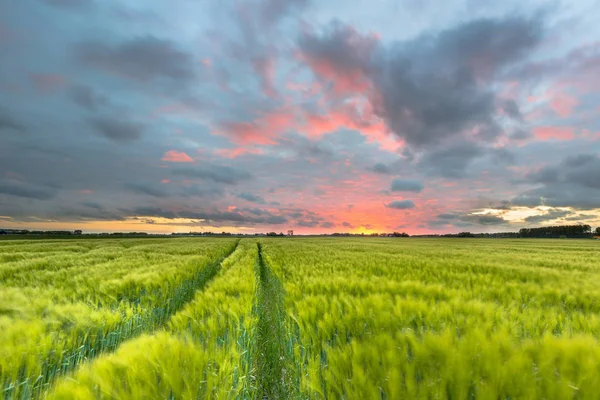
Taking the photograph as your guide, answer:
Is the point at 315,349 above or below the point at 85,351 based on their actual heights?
above

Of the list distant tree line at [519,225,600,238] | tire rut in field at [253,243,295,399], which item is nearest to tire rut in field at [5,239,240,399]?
tire rut in field at [253,243,295,399]

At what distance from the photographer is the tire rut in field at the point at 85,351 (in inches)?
96.1

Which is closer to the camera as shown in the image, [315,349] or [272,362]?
[315,349]

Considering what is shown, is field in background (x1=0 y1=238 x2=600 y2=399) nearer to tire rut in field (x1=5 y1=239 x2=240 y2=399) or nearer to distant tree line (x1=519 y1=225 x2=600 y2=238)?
tire rut in field (x1=5 y1=239 x2=240 y2=399)

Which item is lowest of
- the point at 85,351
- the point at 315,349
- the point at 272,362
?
the point at 272,362

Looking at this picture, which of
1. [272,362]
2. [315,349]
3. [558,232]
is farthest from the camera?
[558,232]

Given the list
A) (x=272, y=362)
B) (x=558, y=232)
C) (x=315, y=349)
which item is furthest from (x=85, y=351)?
(x=558, y=232)

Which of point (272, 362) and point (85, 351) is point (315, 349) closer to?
point (272, 362)

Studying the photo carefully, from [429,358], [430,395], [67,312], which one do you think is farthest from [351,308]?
[67,312]

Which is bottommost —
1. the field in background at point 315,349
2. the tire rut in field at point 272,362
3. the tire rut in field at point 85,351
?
the tire rut in field at point 272,362

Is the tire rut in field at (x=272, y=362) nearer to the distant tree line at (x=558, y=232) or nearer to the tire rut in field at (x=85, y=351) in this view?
the tire rut in field at (x=85, y=351)

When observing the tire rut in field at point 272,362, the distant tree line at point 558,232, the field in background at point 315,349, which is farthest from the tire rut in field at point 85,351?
the distant tree line at point 558,232

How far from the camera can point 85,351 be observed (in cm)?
360

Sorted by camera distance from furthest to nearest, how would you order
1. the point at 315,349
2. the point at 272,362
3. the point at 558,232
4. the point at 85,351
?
the point at 558,232 → the point at 272,362 → the point at 85,351 → the point at 315,349
